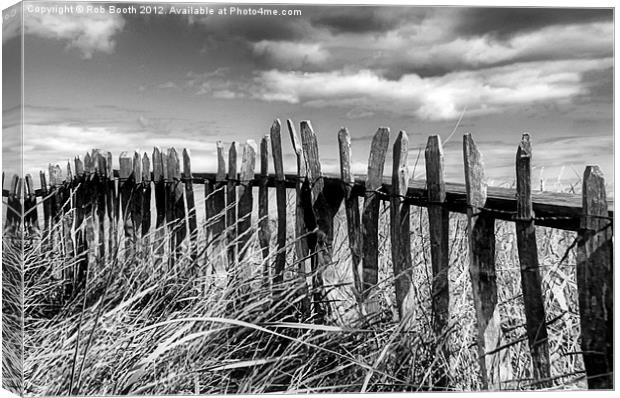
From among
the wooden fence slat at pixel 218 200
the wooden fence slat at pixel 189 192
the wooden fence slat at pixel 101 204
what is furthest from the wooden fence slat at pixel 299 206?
the wooden fence slat at pixel 101 204

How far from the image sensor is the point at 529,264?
357cm

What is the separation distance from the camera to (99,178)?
19.0ft

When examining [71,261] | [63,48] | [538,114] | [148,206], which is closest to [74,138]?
[63,48]

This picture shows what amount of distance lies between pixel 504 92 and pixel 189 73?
1.51 metres

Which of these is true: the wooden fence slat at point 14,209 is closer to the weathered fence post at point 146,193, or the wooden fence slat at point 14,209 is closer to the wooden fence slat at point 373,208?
the weathered fence post at point 146,193

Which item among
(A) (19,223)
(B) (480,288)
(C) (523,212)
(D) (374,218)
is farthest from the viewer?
(D) (374,218)

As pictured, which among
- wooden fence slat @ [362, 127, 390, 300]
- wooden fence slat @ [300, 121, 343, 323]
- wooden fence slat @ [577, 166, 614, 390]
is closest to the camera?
wooden fence slat @ [577, 166, 614, 390]

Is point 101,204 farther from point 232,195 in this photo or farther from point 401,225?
point 401,225

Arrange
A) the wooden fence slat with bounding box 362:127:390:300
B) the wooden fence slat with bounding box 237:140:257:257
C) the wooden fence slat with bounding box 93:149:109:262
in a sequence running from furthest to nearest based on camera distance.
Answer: the wooden fence slat with bounding box 93:149:109:262 → the wooden fence slat with bounding box 237:140:257:257 → the wooden fence slat with bounding box 362:127:390:300

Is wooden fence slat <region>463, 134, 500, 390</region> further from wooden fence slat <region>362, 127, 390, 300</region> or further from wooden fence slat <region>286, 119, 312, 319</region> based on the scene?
wooden fence slat <region>286, 119, 312, 319</region>

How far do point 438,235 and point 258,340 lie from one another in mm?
955

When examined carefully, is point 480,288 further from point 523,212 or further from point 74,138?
point 74,138

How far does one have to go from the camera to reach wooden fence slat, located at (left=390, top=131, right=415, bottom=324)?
4109 millimetres

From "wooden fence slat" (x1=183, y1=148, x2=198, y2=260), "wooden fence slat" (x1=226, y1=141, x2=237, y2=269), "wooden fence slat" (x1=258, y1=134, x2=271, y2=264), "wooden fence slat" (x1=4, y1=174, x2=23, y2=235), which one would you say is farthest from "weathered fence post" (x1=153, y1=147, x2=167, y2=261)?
"wooden fence slat" (x1=4, y1=174, x2=23, y2=235)
